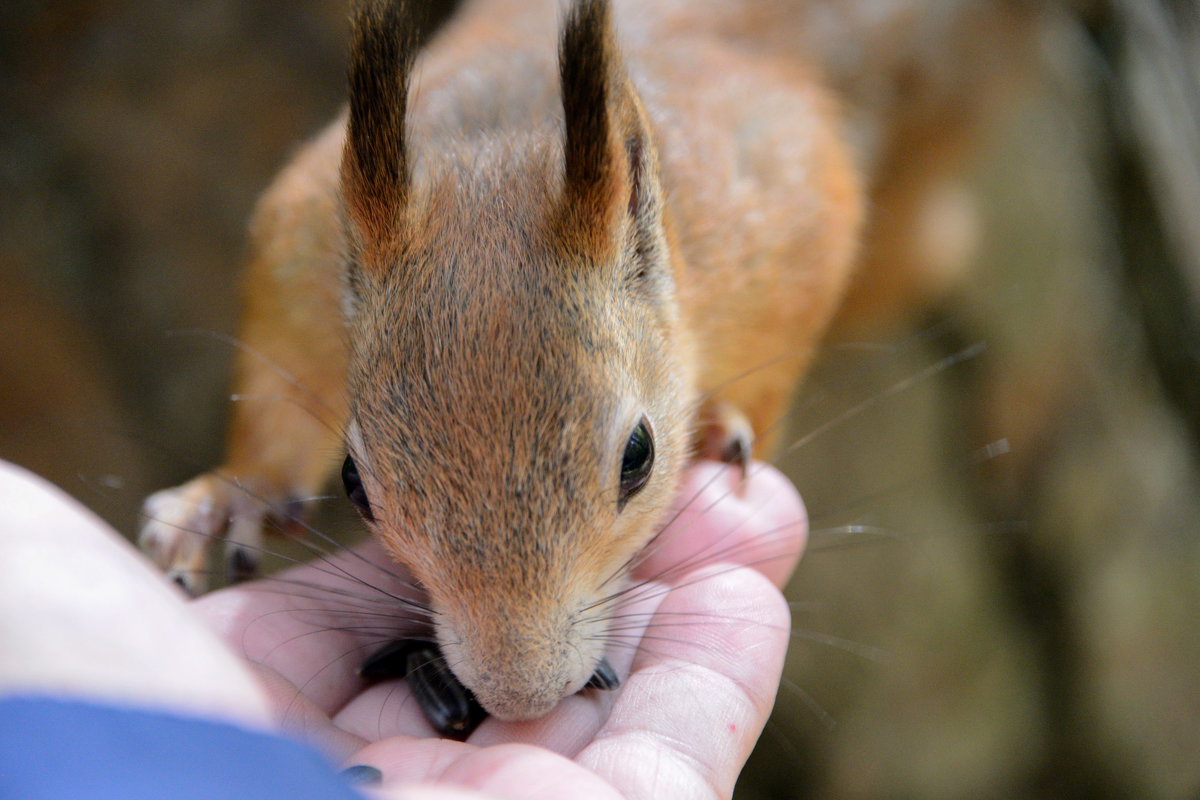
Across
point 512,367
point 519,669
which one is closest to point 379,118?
point 512,367

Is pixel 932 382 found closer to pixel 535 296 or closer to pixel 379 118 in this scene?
pixel 535 296

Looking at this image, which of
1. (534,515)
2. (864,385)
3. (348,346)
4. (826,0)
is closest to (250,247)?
(348,346)

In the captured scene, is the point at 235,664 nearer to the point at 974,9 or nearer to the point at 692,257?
the point at 692,257

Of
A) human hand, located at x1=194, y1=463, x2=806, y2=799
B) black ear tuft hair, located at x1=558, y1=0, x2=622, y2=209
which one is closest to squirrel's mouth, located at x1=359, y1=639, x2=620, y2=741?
human hand, located at x1=194, y1=463, x2=806, y2=799

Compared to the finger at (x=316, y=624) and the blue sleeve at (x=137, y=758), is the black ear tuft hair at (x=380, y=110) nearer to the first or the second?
the finger at (x=316, y=624)

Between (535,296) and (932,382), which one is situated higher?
(535,296)

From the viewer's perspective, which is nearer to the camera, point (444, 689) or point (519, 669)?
point (519, 669)
